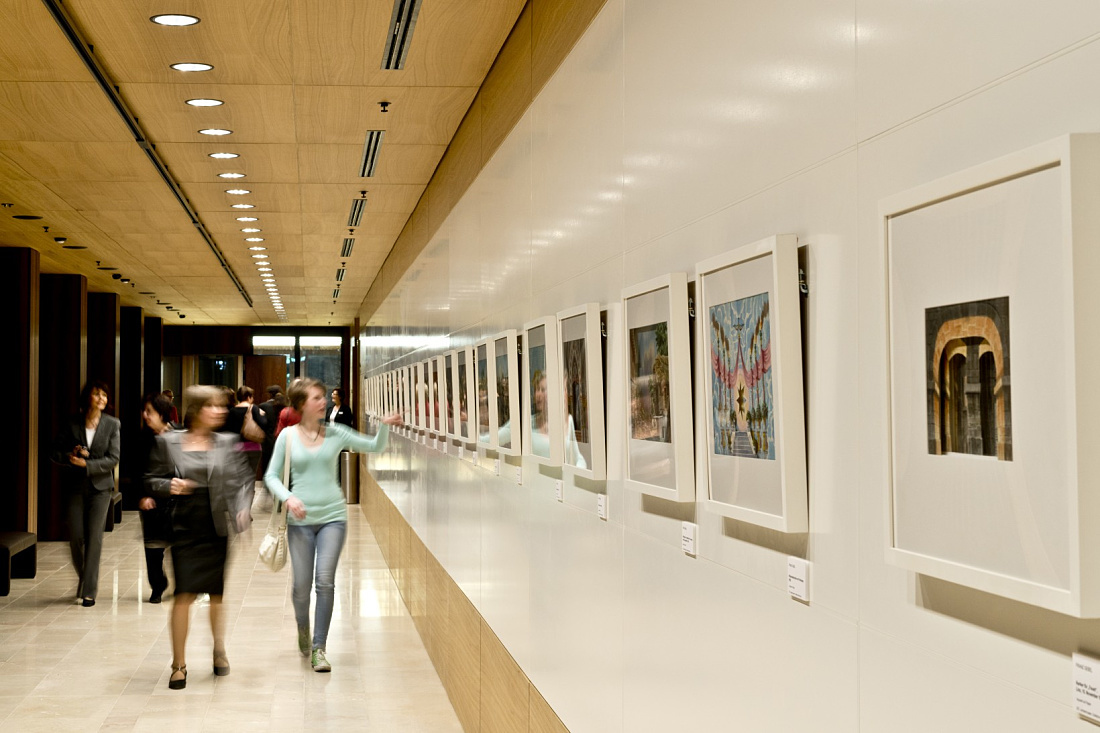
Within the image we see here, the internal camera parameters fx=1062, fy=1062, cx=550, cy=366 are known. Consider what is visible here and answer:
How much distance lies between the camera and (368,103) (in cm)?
670

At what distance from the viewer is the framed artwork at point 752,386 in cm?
204

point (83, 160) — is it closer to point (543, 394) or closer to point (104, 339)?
point (543, 394)

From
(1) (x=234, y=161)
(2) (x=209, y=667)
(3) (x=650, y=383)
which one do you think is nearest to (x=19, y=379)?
(1) (x=234, y=161)

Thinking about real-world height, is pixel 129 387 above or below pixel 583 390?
above

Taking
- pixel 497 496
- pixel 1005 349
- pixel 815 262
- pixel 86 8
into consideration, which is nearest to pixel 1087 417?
pixel 1005 349

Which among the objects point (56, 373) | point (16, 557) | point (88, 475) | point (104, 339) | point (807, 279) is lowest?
point (16, 557)

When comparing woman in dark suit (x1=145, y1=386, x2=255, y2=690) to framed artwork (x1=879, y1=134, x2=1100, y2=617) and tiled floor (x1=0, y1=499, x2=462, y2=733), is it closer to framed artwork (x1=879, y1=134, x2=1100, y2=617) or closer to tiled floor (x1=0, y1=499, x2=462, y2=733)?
tiled floor (x1=0, y1=499, x2=462, y2=733)

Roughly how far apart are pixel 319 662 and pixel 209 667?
0.88 m

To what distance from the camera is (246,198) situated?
9.75 metres

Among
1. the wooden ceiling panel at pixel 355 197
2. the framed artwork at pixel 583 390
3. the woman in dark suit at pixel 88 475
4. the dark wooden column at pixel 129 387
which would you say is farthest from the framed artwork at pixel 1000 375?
the dark wooden column at pixel 129 387

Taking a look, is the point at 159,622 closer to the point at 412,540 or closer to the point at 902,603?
the point at 412,540

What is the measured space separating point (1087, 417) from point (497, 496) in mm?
4666

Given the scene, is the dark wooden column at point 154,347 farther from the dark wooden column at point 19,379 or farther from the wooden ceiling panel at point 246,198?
the wooden ceiling panel at point 246,198

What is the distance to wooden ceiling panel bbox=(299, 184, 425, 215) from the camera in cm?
943
